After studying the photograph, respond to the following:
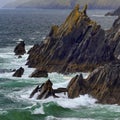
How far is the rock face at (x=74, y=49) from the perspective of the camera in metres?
88.1

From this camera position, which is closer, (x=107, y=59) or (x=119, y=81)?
(x=119, y=81)

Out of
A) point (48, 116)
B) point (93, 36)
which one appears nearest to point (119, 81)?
point (48, 116)

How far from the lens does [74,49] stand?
296 ft

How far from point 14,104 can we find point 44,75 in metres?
20.4

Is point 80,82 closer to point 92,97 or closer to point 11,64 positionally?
point 92,97

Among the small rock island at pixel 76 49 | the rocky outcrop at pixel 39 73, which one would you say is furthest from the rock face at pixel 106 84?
the rocky outcrop at pixel 39 73

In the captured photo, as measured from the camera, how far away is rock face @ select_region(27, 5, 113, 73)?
88.1 metres

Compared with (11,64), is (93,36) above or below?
above

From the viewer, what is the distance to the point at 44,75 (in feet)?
270

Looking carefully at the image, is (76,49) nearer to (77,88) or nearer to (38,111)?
(77,88)

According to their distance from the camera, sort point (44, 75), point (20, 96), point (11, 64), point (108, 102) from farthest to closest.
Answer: point (11, 64) → point (44, 75) → point (20, 96) → point (108, 102)

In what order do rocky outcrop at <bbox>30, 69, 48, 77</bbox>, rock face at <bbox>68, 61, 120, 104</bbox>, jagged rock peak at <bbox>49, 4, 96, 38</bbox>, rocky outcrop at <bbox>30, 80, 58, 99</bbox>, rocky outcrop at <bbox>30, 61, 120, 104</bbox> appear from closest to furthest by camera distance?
rock face at <bbox>68, 61, 120, 104</bbox> → rocky outcrop at <bbox>30, 61, 120, 104</bbox> → rocky outcrop at <bbox>30, 80, 58, 99</bbox> → rocky outcrop at <bbox>30, 69, 48, 77</bbox> → jagged rock peak at <bbox>49, 4, 96, 38</bbox>

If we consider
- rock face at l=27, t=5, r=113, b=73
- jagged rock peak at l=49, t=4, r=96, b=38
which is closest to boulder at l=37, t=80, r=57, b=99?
rock face at l=27, t=5, r=113, b=73

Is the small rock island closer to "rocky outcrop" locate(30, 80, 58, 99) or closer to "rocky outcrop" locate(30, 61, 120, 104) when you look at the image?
"rocky outcrop" locate(30, 61, 120, 104)
